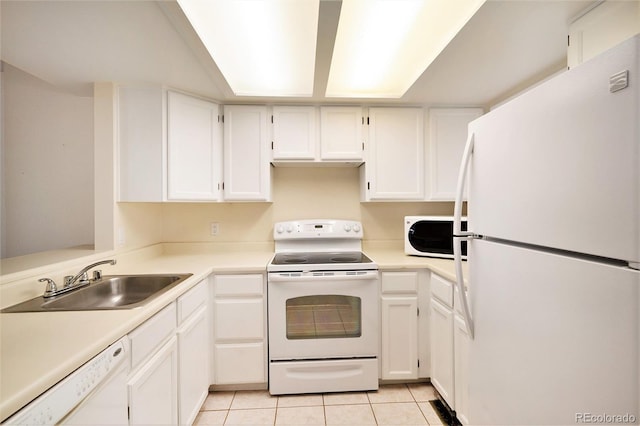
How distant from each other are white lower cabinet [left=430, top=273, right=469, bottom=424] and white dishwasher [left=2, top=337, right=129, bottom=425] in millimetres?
1555

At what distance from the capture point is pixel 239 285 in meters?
1.76

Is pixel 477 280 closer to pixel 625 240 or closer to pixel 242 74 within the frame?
pixel 625 240

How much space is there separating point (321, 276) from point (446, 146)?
A: 62.4 inches

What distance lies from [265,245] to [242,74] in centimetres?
147

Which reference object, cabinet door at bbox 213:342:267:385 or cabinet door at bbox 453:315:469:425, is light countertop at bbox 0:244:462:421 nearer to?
cabinet door at bbox 453:315:469:425

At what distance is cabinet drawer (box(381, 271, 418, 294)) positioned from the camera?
5.93 ft

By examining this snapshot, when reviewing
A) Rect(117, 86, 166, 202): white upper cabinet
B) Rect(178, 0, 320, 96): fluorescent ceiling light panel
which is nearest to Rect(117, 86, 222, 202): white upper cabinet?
Rect(117, 86, 166, 202): white upper cabinet

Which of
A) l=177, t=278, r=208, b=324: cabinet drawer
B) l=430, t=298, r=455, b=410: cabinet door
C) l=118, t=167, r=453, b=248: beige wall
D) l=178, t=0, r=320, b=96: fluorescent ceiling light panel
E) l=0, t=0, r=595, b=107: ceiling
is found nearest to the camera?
l=0, t=0, r=595, b=107: ceiling

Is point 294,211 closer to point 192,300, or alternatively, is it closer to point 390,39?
point 192,300

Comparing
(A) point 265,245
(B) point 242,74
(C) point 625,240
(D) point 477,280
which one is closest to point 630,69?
(C) point 625,240

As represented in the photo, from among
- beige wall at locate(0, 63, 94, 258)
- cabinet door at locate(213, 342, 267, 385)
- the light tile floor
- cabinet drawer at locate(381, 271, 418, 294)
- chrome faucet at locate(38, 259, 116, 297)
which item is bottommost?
the light tile floor

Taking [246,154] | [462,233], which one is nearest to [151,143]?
[246,154]

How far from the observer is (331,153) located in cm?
213

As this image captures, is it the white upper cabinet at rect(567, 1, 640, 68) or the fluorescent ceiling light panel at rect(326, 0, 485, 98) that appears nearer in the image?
the white upper cabinet at rect(567, 1, 640, 68)
